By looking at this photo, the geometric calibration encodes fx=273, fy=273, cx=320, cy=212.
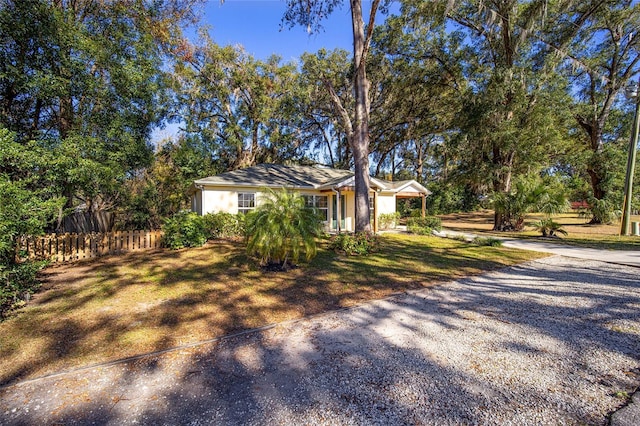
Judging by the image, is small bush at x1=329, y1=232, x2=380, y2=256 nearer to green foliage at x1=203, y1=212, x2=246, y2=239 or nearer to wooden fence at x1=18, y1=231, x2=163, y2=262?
green foliage at x1=203, y1=212, x2=246, y2=239

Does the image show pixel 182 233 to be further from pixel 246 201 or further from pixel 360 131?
pixel 360 131

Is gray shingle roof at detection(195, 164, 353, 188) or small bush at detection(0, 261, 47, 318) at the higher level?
gray shingle roof at detection(195, 164, 353, 188)

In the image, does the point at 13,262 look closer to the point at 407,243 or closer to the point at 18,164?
the point at 18,164

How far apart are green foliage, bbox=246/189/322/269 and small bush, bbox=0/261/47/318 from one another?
12.7 feet

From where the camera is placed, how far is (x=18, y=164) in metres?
5.84

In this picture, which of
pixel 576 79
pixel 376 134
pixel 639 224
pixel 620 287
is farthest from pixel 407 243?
pixel 576 79

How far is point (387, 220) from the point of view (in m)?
16.8

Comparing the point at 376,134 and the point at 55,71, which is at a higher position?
the point at 376,134

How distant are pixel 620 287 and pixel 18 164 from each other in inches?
497

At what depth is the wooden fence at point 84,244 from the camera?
791 centimetres

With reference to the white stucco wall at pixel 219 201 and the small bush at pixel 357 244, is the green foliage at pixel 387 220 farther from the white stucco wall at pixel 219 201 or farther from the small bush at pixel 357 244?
the white stucco wall at pixel 219 201

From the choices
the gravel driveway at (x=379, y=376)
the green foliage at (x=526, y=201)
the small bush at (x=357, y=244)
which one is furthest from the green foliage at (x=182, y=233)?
the green foliage at (x=526, y=201)

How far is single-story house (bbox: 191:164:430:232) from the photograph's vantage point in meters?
13.3

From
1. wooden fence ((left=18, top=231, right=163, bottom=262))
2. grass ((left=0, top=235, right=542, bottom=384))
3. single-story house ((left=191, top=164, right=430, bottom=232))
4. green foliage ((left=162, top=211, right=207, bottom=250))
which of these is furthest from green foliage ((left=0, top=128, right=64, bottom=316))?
single-story house ((left=191, top=164, right=430, bottom=232))
